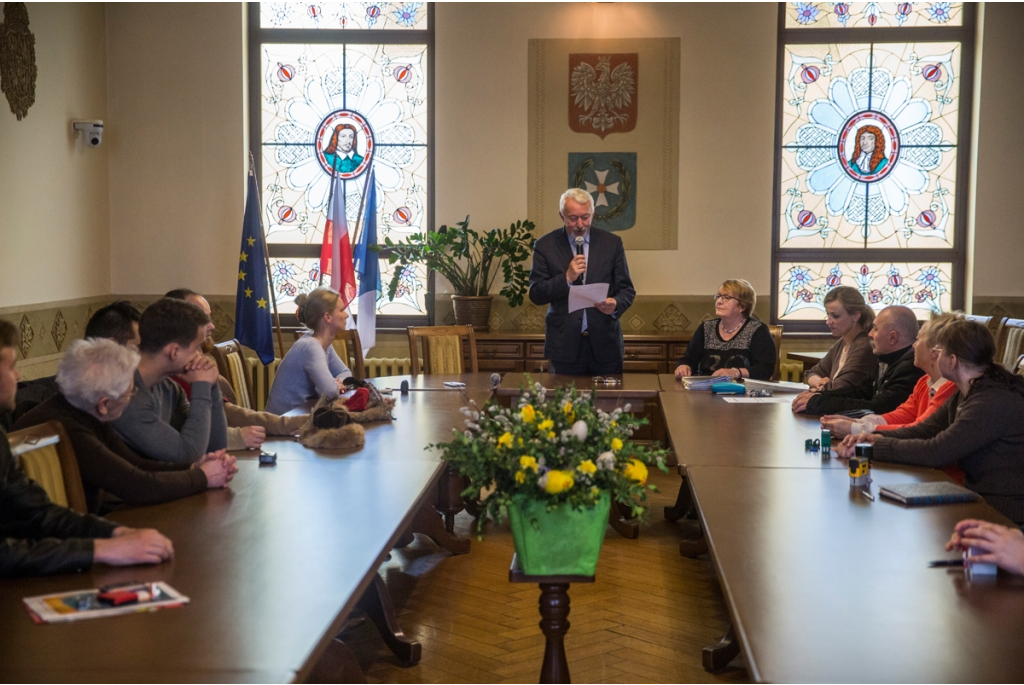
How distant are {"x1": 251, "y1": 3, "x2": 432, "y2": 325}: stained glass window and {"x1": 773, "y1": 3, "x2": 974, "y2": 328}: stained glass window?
285 cm

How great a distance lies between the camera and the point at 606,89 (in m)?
7.45

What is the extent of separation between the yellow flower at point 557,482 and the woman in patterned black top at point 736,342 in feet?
10.3

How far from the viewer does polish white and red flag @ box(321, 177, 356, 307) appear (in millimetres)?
7129

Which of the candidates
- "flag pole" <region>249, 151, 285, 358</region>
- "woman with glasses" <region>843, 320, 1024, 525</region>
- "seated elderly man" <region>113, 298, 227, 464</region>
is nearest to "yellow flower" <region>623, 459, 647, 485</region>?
"woman with glasses" <region>843, 320, 1024, 525</region>

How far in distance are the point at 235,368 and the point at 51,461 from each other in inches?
105

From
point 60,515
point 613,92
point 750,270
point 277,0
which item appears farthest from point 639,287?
point 60,515

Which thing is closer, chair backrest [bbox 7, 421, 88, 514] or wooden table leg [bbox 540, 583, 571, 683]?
chair backrest [bbox 7, 421, 88, 514]

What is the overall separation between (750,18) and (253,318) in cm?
431

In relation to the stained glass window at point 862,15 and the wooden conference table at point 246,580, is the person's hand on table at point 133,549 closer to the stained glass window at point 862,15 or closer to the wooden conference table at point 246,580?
the wooden conference table at point 246,580

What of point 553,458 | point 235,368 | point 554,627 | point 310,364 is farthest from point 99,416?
point 235,368

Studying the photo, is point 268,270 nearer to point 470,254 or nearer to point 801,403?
point 470,254

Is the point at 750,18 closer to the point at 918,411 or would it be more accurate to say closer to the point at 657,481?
the point at 657,481

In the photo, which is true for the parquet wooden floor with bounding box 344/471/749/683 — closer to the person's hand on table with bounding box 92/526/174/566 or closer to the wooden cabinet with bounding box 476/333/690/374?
the person's hand on table with bounding box 92/526/174/566

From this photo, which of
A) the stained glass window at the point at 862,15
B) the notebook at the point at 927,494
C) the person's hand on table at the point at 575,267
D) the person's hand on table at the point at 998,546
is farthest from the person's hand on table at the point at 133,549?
the stained glass window at the point at 862,15
